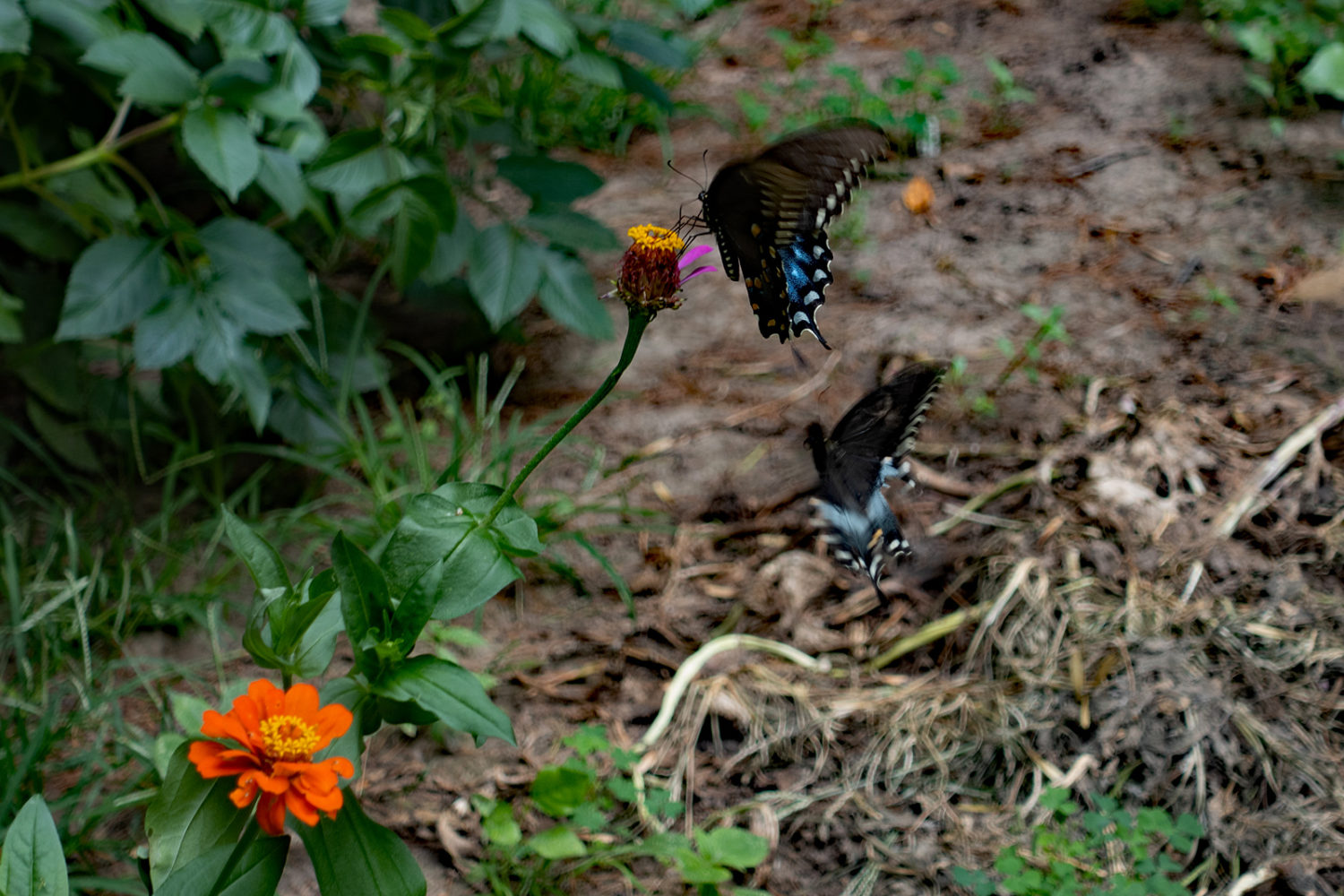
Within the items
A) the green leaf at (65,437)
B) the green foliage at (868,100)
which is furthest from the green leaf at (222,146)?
the green foliage at (868,100)

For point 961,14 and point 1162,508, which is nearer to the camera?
point 1162,508

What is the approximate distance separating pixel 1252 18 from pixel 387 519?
2.82m

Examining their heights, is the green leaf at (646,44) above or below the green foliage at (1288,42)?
above

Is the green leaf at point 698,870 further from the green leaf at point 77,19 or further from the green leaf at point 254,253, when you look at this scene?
the green leaf at point 77,19

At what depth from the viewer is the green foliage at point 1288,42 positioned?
2.72 m

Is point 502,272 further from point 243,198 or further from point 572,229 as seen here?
point 243,198

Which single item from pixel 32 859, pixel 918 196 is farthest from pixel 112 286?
pixel 918 196

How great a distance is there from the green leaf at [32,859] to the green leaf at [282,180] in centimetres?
104

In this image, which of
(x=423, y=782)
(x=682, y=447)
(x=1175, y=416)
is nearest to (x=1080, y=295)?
(x=1175, y=416)

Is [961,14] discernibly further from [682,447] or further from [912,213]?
[682,447]

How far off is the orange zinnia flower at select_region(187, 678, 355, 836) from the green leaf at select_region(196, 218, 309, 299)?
1044 millimetres

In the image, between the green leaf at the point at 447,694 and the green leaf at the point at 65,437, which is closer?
the green leaf at the point at 447,694

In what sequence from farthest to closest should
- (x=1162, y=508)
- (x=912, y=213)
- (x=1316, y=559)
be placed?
(x=912, y=213), (x=1162, y=508), (x=1316, y=559)

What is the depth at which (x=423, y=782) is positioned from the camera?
1581 mm
